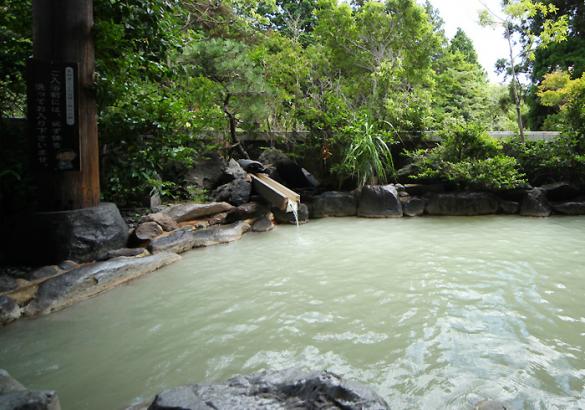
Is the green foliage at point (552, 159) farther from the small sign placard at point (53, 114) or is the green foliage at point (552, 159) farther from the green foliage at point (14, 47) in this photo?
the green foliage at point (14, 47)

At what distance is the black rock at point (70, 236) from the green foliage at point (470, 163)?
6976 millimetres

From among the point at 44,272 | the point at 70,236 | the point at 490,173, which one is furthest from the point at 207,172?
the point at 490,173

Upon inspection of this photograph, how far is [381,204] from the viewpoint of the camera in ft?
28.3

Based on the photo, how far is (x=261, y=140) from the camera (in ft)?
35.7

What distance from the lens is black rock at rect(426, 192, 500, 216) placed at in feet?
27.7

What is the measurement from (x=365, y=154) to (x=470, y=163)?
2455mm

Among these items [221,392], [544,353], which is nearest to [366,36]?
[544,353]

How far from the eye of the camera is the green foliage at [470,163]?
815 centimetres

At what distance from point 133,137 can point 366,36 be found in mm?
9004

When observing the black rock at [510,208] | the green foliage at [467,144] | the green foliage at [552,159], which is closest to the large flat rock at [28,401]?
the green foliage at [467,144]

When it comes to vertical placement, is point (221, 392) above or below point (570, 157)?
below

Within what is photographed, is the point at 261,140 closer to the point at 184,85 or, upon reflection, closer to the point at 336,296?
the point at 184,85

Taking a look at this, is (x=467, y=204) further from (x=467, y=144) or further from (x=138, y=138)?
(x=138, y=138)

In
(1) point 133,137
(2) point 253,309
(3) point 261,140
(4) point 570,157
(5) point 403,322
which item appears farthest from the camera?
(3) point 261,140
